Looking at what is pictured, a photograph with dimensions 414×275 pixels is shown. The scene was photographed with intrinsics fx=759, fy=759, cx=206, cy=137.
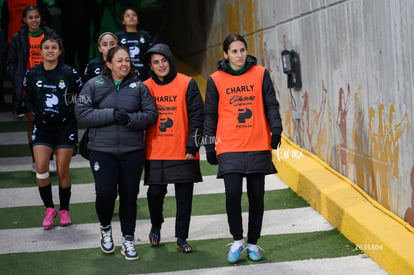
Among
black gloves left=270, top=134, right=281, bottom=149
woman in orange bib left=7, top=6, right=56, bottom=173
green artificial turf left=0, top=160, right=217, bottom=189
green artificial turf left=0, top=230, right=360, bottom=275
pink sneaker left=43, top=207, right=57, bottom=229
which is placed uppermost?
woman in orange bib left=7, top=6, right=56, bottom=173

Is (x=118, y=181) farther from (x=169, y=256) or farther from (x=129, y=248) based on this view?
(x=169, y=256)

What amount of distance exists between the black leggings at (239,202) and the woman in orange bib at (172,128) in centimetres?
43

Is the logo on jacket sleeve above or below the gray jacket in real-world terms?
above

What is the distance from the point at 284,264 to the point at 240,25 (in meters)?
6.39

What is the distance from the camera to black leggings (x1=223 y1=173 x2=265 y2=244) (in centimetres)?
594

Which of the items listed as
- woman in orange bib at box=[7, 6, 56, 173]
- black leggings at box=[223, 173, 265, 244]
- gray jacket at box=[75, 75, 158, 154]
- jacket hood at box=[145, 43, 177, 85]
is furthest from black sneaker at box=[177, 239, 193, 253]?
woman in orange bib at box=[7, 6, 56, 173]

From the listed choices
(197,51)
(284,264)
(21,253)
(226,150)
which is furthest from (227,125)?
(197,51)

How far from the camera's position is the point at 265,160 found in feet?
19.6

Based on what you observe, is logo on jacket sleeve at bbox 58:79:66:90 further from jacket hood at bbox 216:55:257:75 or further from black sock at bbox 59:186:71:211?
jacket hood at bbox 216:55:257:75

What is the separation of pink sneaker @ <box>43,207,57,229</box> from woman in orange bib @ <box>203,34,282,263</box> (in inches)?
82.1

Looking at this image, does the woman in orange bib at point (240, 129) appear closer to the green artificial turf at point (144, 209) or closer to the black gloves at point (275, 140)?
the black gloves at point (275, 140)

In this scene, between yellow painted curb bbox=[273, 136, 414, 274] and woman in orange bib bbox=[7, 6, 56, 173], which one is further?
woman in orange bib bbox=[7, 6, 56, 173]

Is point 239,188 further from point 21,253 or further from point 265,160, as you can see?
point 21,253

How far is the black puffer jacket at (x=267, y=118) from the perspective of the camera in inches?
233
